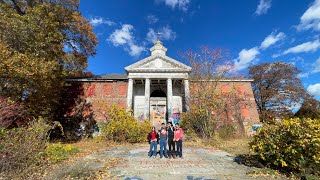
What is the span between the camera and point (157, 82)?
24734 millimetres

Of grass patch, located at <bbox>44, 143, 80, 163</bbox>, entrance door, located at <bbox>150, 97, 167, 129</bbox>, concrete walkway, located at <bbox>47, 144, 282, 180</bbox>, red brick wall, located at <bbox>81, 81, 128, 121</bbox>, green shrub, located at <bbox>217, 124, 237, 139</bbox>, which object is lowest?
concrete walkway, located at <bbox>47, 144, 282, 180</bbox>

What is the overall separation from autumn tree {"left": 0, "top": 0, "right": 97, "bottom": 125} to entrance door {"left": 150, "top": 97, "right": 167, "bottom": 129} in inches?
374

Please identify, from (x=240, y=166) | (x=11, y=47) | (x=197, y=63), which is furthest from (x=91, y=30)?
(x=240, y=166)

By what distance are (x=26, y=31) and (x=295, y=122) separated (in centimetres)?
1711

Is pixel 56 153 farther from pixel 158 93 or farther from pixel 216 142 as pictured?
pixel 158 93

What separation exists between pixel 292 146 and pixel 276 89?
2505cm

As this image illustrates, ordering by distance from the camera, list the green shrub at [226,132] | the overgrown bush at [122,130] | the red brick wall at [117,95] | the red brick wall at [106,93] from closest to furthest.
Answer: the overgrown bush at [122,130] < the green shrub at [226,132] < the red brick wall at [117,95] < the red brick wall at [106,93]

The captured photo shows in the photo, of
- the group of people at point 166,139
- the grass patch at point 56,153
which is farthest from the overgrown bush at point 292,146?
the grass patch at point 56,153

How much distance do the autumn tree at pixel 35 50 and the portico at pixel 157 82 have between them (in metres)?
6.43

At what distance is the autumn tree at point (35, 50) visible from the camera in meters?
12.5

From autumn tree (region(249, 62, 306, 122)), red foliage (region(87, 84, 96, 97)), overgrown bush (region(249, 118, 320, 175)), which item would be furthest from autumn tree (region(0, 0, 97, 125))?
autumn tree (region(249, 62, 306, 122))

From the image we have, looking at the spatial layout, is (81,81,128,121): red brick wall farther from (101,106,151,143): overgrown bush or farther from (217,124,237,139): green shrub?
(217,124,237,139): green shrub

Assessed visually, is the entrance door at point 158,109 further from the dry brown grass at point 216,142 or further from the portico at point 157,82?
the dry brown grass at point 216,142

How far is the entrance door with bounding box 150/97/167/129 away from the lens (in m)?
23.3
